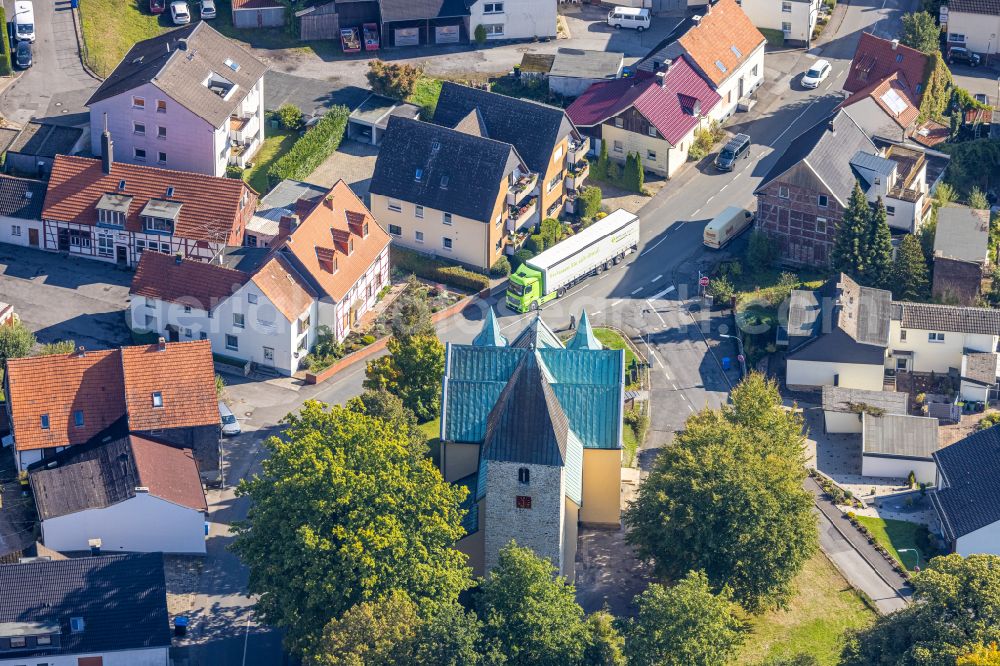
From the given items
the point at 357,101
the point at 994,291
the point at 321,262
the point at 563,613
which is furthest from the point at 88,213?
the point at 994,291

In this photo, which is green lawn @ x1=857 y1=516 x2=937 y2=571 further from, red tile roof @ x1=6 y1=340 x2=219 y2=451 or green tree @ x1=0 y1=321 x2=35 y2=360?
green tree @ x1=0 y1=321 x2=35 y2=360

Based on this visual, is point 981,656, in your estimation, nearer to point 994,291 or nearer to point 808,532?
point 808,532

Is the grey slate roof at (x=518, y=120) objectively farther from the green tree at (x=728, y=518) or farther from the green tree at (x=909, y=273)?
the green tree at (x=728, y=518)

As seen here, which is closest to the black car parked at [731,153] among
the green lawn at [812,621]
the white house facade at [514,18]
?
the white house facade at [514,18]

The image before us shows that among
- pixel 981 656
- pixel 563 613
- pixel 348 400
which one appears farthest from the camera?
pixel 348 400

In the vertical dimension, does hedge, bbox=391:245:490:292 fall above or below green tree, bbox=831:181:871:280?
below

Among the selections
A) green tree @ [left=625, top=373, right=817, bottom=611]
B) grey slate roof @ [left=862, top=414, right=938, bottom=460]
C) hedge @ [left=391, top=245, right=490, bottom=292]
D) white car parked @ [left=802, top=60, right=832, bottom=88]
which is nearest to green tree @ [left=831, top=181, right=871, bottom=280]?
grey slate roof @ [left=862, top=414, right=938, bottom=460]
